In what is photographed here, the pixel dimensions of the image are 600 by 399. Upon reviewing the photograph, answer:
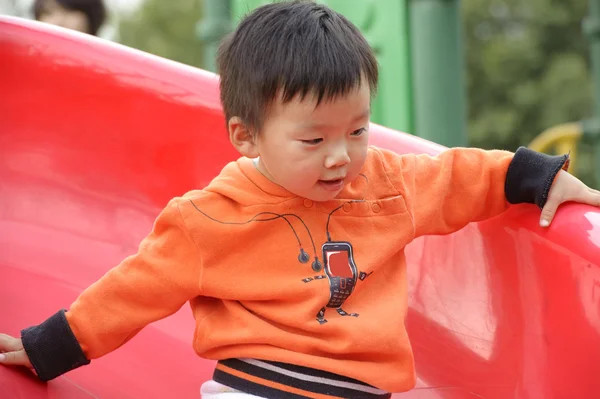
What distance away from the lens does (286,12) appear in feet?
4.34

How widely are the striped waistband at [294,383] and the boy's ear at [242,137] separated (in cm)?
31

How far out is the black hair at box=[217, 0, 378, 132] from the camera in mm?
1241

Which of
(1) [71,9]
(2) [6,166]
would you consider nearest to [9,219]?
(2) [6,166]

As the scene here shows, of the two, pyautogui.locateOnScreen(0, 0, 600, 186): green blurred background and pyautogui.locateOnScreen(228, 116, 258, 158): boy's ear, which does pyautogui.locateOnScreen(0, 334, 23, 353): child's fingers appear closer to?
pyautogui.locateOnScreen(228, 116, 258, 158): boy's ear

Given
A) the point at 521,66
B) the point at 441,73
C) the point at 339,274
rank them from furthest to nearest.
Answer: the point at 521,66 → the point at 441,73 → the point at 339,274

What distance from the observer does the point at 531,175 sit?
1437 mm

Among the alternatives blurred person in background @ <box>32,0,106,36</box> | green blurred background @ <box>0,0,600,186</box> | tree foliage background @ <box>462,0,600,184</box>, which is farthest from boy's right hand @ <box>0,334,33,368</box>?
tree foliage background @ <box>462,0,600,184</box>

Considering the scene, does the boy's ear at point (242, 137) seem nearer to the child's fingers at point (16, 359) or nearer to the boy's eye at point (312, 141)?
the boy's eye at point (312, 141)

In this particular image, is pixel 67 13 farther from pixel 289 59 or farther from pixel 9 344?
pixel 289 59

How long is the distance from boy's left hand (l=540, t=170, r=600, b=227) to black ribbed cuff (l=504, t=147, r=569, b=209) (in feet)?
0.03

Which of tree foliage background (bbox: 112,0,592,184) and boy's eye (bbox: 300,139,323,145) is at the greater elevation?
boy's eye (bbox: 300,139,323,145)

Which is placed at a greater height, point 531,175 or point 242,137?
point 242,137

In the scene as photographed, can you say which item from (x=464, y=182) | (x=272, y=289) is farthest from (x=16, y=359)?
(x=464, y=182)

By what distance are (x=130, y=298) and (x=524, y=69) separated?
17216mm
